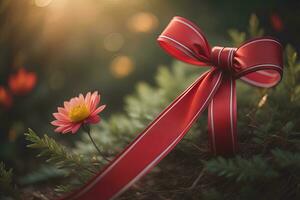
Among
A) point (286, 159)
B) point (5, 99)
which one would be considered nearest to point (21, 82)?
point (5, 99)

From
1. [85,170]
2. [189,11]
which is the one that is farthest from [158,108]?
[189,11]

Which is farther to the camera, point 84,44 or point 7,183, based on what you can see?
point 84,44

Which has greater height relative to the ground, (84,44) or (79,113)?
(79,113)

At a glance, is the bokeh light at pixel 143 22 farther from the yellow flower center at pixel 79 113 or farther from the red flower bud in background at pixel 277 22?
the yellow flower center at pixel 79 113

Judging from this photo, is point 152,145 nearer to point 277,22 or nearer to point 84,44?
point 277,22

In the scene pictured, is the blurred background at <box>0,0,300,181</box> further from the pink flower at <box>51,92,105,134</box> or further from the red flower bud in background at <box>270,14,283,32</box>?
the pink flower at <box>51,92,105,134</box>

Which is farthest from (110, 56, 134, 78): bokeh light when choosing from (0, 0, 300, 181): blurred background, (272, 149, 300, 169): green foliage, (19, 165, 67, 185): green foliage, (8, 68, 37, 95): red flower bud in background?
(272, 149, 300, 169): green foliage
